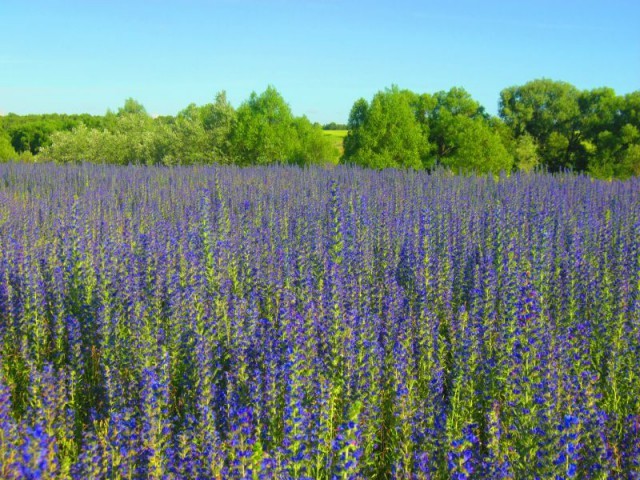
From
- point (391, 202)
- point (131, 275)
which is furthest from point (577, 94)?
point (131, 275)

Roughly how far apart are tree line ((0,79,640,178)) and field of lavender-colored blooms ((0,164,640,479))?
12.9 m

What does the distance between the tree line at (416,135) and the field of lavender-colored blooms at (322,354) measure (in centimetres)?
1294

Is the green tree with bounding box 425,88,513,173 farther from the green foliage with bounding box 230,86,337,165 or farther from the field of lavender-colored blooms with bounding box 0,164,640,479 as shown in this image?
the field of lavender-colored blooms with bounding box 0,164,640,479

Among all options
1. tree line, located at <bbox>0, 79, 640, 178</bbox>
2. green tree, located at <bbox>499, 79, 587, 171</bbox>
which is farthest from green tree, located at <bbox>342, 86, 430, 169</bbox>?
green tree, located at <bbox>499, 79, 587, 171</bbox>

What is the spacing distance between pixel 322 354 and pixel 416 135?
17.8 m

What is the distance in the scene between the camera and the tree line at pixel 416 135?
2134 cm

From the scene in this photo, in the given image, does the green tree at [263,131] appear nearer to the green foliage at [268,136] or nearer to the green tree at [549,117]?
the green foliage at [268,136]

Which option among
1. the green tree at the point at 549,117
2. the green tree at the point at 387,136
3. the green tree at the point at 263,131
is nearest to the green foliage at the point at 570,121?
the green tree at the point at 549,117

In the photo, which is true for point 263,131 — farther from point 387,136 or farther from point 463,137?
point 463,137

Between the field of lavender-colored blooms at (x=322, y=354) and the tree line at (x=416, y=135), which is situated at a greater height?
the tree line at (x=416, y=135)

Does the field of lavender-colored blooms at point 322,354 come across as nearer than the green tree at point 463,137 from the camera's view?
Yes

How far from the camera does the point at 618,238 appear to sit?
8727 mm

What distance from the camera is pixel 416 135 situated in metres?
21.2

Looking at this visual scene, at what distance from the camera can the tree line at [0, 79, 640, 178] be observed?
21.3 meters
